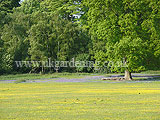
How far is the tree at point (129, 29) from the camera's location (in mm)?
37156

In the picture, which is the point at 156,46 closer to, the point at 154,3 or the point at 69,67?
the point at 154,3

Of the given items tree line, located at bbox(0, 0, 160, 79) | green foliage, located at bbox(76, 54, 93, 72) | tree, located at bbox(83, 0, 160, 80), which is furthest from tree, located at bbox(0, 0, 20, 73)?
tree, located at bbox(83, 0, 160, 80)

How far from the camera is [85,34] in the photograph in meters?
63.2

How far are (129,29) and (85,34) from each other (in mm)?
25558

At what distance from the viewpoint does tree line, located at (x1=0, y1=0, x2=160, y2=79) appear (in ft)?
125

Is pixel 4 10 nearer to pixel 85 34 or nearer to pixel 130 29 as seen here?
pixel 85 34

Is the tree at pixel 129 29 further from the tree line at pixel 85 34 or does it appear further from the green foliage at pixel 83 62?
the green foliage at pixel 83 62

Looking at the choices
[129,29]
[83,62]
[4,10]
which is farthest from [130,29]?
[4,10]

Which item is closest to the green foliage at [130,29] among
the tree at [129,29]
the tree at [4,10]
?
the tree at [129,29]

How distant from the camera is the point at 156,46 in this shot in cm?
3862

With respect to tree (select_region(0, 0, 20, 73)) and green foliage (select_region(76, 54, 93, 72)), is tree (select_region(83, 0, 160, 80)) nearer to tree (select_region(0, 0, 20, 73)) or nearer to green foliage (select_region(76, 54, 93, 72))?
green foliage (select_region(76, 54, 93, 72))

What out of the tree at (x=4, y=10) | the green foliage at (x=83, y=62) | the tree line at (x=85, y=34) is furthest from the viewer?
the green foliage at (x=83, y=62)

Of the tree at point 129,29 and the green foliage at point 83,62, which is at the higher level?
the tree at point 129,29

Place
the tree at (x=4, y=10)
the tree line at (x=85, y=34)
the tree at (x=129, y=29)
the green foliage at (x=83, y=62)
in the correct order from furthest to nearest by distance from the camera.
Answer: the green foliage at (x=83, y=62)
the tree at (x=4, y=10)
the tree line at (x=85, y=34)
the tree at (x=129, y=29)
